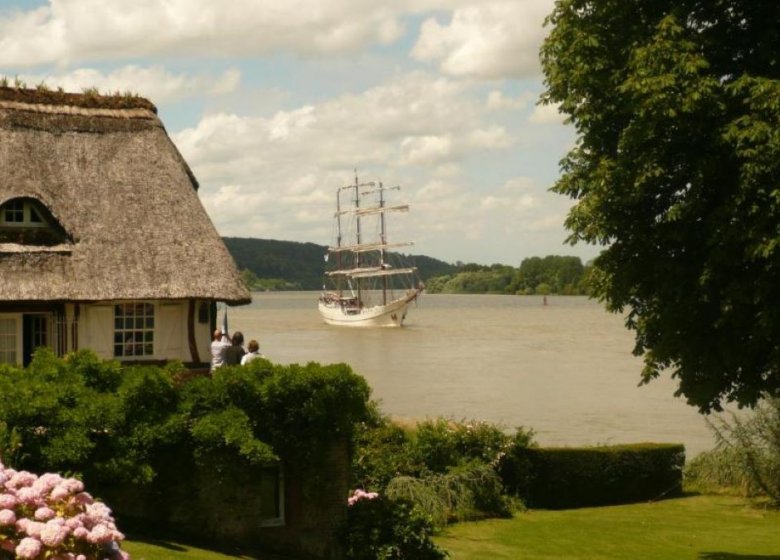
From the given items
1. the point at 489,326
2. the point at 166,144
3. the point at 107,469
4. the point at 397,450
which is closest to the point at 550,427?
the point at 397,450

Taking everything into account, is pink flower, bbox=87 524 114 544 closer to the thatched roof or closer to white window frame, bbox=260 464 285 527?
white window frame, bbox=260 464 285 527

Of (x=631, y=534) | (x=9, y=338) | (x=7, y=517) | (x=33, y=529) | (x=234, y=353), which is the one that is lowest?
(x=631, y=534)

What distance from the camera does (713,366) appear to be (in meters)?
19.6

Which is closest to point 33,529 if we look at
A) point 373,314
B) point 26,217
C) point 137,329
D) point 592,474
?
point 137,329

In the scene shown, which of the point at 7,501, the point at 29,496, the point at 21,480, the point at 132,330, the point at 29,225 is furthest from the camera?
the point at 132,330

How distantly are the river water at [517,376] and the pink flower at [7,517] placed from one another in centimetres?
2344

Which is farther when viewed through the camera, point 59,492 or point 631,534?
point 631,534

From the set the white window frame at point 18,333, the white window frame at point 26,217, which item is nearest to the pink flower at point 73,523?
the white window frame at point 18,333

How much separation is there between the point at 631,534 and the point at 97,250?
1479cm

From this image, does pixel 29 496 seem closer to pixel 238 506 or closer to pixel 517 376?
pixel 238 506

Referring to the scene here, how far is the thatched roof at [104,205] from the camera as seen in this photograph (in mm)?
25484

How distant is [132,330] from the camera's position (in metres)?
26.6

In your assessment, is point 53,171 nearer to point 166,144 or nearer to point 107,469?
point 166,144

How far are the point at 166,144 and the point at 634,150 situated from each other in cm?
1464
